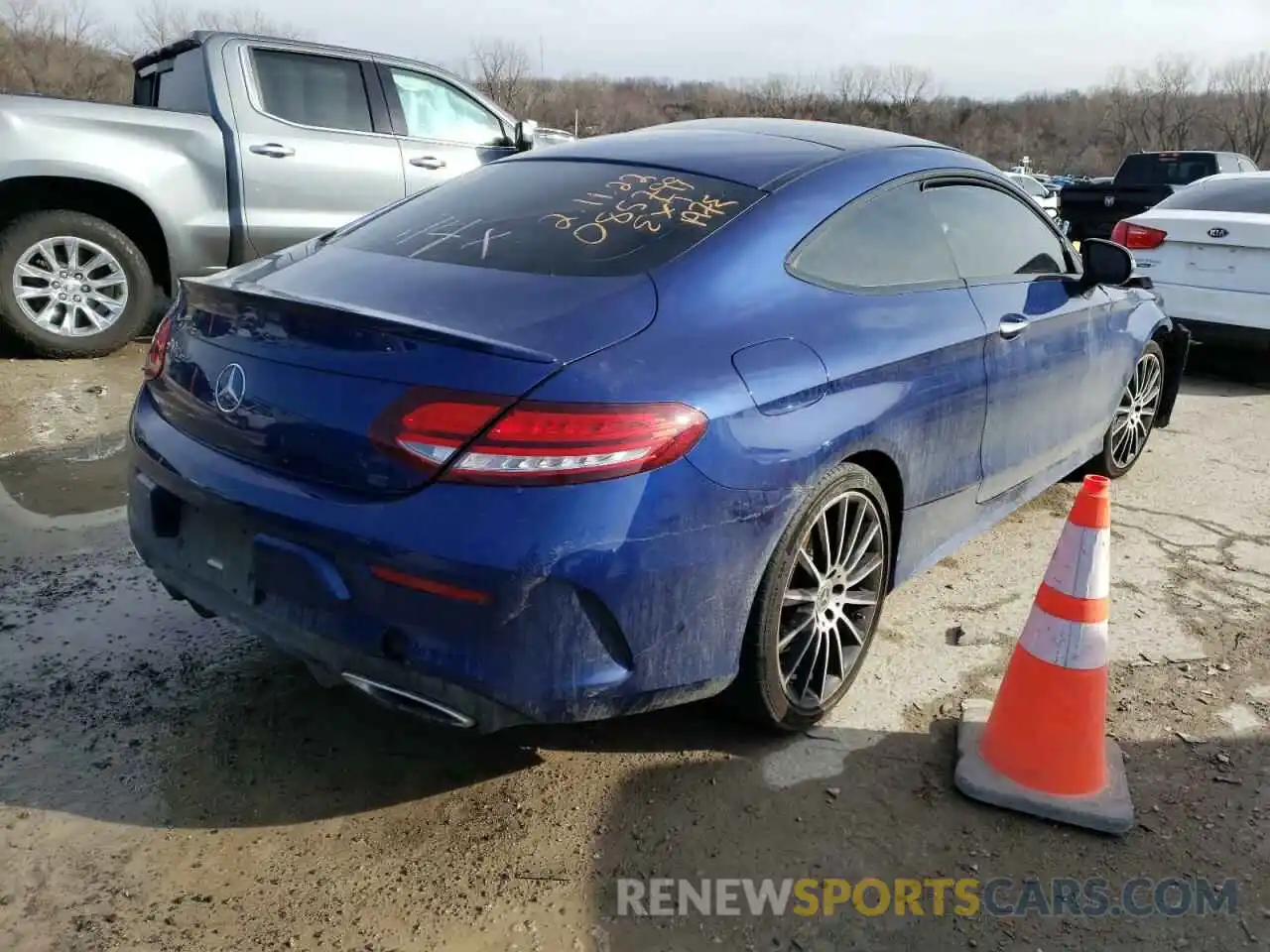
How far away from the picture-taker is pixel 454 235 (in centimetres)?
272

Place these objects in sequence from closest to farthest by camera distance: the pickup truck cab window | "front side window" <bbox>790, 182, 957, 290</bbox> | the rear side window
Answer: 1. "front side window" <bbox>790, 182, 957, 290</bbox>
2. the pickup truck cab window
3. the rear side window

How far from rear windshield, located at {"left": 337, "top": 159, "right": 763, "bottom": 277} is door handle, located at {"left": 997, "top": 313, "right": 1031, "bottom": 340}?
110cm

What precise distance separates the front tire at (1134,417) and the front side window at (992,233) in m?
1.04

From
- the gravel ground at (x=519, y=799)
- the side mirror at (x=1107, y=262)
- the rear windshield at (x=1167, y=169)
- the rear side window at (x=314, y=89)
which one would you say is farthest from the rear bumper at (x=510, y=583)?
the rear windshield at (x=1167, y=169)

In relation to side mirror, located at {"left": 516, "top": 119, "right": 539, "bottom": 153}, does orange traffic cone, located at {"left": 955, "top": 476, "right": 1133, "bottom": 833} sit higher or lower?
lower

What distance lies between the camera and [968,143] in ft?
286

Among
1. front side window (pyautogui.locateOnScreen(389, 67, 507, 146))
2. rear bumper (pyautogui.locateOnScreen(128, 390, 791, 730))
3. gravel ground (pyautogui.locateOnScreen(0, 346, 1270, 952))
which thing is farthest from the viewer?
front side window (pyautogui.locateOnScreen(389, 67, 507, 146))

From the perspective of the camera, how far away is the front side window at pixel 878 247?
2.71 m

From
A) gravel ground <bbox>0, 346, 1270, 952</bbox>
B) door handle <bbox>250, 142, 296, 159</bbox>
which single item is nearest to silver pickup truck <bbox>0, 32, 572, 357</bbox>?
door handle <bbox>250, 142, 296, 159</bbox>

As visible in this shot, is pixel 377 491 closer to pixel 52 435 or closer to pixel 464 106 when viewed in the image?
pixel 52 435

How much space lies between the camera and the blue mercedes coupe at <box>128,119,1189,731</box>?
202 cm

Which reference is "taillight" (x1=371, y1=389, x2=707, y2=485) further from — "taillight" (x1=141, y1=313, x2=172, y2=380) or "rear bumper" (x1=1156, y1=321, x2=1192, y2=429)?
"rear bumper" (x1=1156, y1=321, x2=1192, y2=429)

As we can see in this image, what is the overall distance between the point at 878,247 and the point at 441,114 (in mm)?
5088

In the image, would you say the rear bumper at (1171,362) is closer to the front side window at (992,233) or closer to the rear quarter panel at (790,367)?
the front side window at (992,233)
